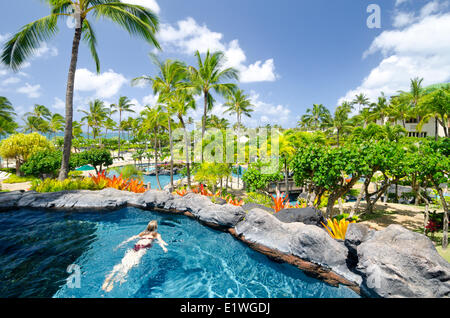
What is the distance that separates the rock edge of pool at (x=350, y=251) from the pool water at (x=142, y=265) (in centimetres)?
37

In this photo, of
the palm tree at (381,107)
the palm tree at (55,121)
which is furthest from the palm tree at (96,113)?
the palm tree at (381,107)

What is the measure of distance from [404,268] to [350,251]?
4.17 ft

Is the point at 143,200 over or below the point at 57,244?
over

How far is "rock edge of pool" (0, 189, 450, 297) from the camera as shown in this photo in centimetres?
410

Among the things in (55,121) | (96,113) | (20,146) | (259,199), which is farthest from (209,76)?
(55,121)

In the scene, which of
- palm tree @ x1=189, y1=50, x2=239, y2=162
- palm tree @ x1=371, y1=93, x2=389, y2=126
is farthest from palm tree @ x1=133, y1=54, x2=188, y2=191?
palm tree @ x1=371, y1=93, x2=389, y2=126

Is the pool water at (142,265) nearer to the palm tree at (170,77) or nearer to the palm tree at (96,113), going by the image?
the palm tree at (170,77)

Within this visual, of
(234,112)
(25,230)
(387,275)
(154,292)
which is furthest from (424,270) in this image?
(234,112)

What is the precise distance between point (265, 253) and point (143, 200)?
23.6ft

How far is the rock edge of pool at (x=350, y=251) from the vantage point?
13.5 feet

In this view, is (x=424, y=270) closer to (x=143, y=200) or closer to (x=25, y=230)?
(x=143, y=200)

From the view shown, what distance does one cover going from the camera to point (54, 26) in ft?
33.4

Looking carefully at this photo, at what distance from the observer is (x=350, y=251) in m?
5.44

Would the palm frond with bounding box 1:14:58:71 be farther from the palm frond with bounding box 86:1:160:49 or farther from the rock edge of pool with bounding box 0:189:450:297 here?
the rock edge of pool with bounding box 0:189:450:297
